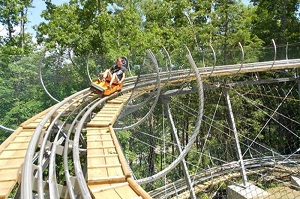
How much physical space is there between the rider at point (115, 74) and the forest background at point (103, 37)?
625 millimetres

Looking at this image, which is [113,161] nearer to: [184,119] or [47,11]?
[47,11]

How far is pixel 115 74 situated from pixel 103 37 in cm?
403

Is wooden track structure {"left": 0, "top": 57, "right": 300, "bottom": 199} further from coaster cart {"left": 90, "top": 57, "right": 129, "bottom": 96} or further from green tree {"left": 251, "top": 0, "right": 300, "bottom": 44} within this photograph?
green tree {"left": 251, "top": 0, "right": 300, "bottom": 44}

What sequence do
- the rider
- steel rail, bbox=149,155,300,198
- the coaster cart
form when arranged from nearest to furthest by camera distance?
the coaster cart, the rider, steel rail, bbox=149,155,300,198

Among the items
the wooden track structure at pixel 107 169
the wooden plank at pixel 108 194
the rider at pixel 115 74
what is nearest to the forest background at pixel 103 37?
the rider at pixel 115 74

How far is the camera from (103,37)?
8805 mm

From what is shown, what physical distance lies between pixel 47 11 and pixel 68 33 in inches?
97.8

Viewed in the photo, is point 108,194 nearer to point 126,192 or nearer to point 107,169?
point 126,192

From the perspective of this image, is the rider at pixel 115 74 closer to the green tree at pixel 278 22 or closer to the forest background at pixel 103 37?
the forest background at pixel 103 37

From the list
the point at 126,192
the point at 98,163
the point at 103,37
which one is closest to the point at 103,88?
the point at 98,163

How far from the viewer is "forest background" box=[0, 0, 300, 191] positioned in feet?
17.6

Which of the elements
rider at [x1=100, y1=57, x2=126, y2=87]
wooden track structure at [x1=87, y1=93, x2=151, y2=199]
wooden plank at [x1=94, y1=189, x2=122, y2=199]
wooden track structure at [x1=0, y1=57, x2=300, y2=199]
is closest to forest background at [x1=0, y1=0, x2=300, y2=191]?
rider at [x1=100, y1=57, x2=126, y2=87]

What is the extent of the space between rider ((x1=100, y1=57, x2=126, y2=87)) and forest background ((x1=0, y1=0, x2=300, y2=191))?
2.05ft

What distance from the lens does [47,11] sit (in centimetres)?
1112
